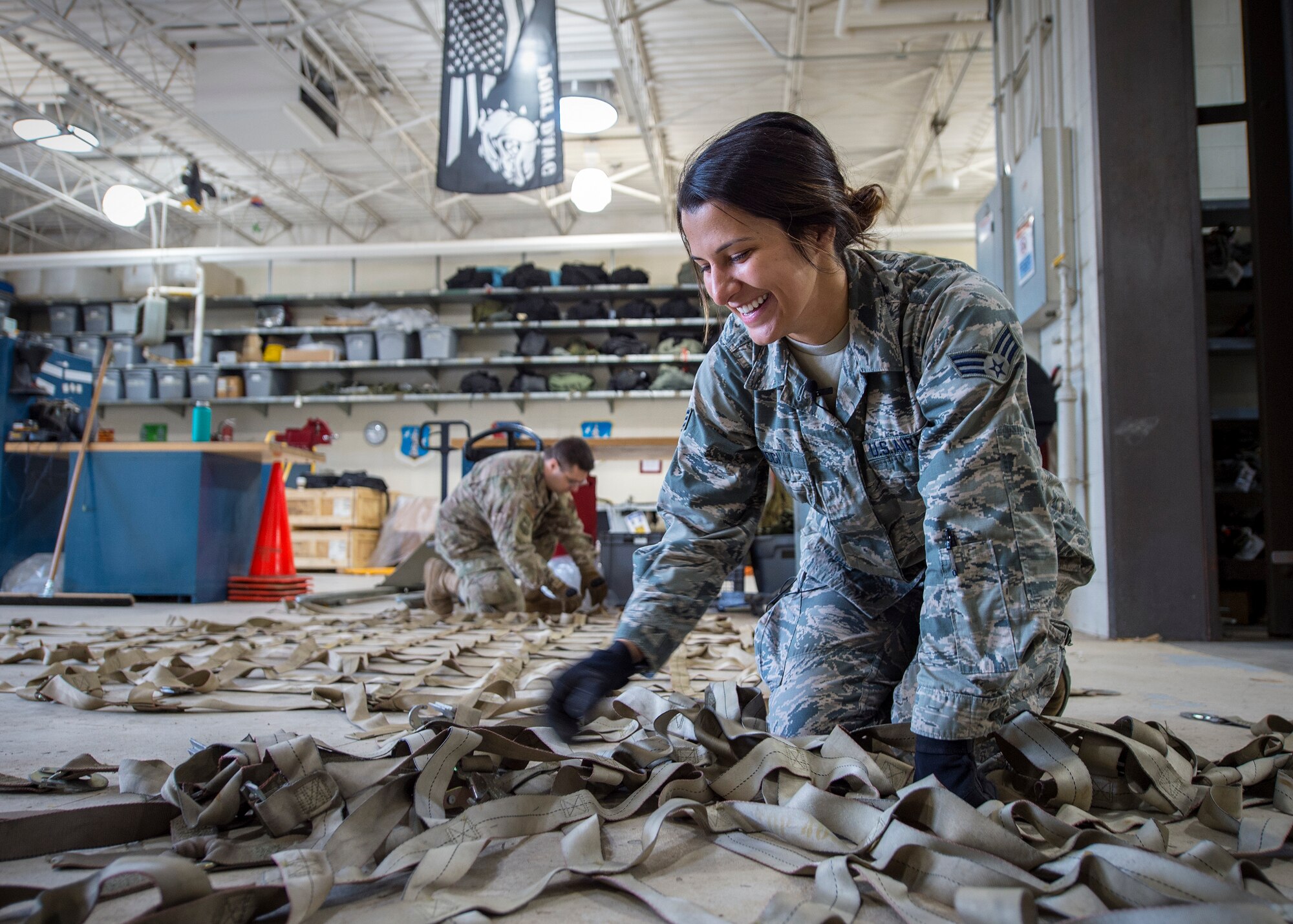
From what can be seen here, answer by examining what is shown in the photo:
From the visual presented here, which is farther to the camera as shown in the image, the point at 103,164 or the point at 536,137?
the point at 103,164

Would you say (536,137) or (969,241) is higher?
(969,241)

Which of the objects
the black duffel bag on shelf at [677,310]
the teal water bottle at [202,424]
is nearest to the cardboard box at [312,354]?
the black duffel bag on shelf at [677,310]

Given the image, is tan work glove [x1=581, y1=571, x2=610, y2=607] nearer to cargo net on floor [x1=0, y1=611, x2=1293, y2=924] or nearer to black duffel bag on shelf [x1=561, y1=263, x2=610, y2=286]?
cargo net on floor [x1=0, y1=611, x2=1293, y2=924]

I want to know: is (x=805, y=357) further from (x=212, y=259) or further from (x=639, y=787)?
(x=212, y=259)

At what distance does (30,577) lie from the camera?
5512 millimetres

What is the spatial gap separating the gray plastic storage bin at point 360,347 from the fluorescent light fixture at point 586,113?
5.05 meters

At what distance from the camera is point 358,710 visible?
189cm

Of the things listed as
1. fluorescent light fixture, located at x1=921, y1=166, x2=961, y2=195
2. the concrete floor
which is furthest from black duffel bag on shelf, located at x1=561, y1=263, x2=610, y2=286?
the concrete floor

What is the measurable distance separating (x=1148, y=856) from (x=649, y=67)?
30.2 ft

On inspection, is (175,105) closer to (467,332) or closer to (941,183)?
(467,332)

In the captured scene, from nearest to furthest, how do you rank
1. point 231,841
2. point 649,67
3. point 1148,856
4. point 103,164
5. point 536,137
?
point 1148,856
point 231,841
point 536,137
point 649,67
point 103,164

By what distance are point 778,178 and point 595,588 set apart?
11.8ft

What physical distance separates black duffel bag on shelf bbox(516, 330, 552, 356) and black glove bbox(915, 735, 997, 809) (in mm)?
10058

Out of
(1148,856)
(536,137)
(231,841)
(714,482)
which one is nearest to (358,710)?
(231,841)
